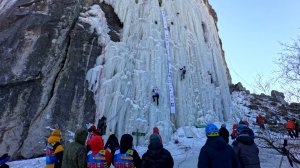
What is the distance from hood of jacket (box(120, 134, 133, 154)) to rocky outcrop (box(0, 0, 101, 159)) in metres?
8.84

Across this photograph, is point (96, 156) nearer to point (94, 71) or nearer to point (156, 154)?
point (156, 154)

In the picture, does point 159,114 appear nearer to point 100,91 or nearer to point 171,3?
point 100,91

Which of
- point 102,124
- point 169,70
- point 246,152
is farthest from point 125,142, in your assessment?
point 169,70

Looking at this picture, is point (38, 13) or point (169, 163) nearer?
point (169, 163)

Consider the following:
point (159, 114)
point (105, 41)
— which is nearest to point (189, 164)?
point (159, 114)

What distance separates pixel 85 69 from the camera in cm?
1583

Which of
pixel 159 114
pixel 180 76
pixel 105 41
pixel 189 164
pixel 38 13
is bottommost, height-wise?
pixel 189 164

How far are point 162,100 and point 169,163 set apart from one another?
37.0 ft

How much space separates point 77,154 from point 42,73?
11231mm

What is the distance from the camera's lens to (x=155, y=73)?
1672 cm

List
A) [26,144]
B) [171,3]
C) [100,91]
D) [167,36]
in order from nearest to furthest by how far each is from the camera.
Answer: [26,144] < [100,91] < [167,36] < [171,3]

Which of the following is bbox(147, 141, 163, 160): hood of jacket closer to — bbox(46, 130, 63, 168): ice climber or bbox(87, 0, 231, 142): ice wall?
bbox(46, 130, 63, 168): ice climber

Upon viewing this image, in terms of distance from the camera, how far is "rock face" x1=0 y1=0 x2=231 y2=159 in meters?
14.1

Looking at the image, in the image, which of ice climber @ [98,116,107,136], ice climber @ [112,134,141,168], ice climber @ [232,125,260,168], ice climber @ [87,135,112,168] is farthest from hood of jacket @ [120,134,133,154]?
ice climber @ [98,116,107,136]
